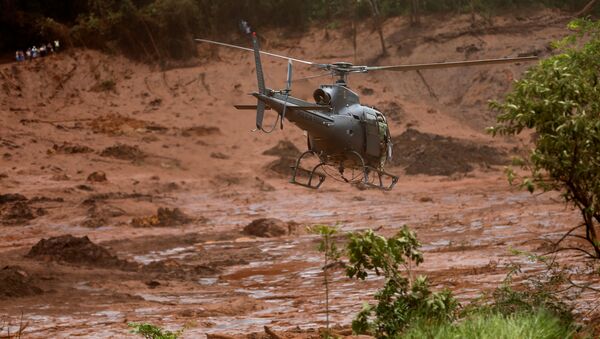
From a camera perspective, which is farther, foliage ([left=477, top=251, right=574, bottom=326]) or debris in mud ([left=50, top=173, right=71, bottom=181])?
debris in mud ([left=50, top=173, right=71, bottom=181])

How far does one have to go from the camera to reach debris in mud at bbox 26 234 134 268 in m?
18.0

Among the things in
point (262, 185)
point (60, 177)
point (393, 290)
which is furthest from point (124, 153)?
point (393, 290)

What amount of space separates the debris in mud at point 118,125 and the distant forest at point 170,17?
5688mm

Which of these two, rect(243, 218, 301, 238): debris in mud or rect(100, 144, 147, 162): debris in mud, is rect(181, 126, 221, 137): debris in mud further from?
rect(243, 218, 301, 238): debris in mud

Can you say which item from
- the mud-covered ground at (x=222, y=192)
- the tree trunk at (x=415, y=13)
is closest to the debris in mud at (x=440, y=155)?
the mud-covered ground at (x=222, y=192)

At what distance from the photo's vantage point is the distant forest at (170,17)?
3869cm

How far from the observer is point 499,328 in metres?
7.85

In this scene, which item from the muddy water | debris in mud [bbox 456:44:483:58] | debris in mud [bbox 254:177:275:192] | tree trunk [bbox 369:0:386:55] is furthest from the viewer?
tree trunk [bbox 369:0:386:55]

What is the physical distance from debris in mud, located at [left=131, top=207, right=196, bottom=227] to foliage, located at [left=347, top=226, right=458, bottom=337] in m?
15.1

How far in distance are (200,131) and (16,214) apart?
11.1m

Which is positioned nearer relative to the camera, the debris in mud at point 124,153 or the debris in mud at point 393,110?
the debris in mud at point 124,153

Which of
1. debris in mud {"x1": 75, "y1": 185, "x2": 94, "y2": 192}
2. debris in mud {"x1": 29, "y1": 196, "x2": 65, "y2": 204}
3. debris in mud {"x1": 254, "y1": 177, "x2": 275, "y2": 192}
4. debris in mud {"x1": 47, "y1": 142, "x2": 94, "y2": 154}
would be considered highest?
debris in mud {"x1": 47, "y1": 142, "x2": 94, "y2": 154}

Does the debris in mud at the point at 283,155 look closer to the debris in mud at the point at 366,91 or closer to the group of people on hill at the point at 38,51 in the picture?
the debris in mud at the point at 366,91

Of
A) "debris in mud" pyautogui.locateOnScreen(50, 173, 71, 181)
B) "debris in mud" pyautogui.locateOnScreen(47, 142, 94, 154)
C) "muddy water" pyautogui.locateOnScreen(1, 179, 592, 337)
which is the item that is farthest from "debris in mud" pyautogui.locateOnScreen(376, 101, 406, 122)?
"debris in mud" pyautogui.locateOnScreen(50, 173, 71, 181)
